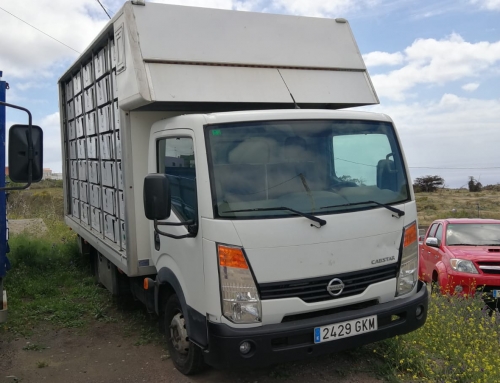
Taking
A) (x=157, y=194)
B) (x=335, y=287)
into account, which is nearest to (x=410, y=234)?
(x=335, y=287)

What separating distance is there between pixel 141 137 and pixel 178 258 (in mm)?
1367

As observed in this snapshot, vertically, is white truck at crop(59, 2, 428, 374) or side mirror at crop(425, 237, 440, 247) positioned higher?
white truck at crop(59, 2, 428, 374)

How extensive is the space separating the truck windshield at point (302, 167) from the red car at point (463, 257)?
3.36 m

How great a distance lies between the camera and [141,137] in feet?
16.1

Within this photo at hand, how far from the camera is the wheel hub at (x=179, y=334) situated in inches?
170

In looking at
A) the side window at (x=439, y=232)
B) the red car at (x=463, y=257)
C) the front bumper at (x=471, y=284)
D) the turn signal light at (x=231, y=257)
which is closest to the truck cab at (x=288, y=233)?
the turn signal light at (x=231, y=257)

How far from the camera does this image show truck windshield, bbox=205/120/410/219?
378 centimetres

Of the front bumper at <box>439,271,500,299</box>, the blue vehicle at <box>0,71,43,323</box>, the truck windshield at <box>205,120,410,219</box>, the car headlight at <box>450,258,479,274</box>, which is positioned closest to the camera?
the blue vehicle at <box>0,71,43,323</box>

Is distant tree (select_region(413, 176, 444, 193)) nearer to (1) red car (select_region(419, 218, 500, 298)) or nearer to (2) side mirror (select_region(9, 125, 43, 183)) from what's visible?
(1) red car (select_region(419, 218, 500, 298))

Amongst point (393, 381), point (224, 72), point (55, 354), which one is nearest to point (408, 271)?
point (393, 381)

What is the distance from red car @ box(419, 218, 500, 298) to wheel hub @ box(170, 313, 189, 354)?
161 inches

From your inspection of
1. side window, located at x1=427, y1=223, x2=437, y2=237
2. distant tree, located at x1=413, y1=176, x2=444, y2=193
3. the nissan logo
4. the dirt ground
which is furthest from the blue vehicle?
distant tree, located at x1=413, y1=176, x2=444, y2=193

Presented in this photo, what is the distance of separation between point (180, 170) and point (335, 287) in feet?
5.22

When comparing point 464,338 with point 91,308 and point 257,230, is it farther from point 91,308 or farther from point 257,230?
point 91,308
